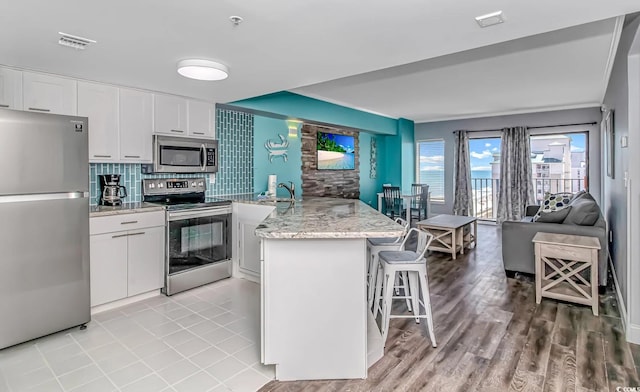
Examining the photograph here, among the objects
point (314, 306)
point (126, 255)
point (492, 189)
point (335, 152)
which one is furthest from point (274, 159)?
point (492, 189)

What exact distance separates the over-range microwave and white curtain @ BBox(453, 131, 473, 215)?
5759 mm

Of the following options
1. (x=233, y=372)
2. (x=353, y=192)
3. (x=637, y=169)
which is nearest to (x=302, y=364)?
(x=233, y=372)

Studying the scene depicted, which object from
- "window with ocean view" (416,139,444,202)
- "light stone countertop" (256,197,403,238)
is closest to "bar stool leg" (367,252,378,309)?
"light stone countertop" (256,197,403,238)

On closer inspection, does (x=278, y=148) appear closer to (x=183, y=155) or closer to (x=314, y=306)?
(x=183, y=155)

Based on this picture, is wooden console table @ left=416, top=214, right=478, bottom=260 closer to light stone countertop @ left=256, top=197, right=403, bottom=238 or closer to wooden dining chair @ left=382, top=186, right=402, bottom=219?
wooden dining chair @ left=382, top=186, right=402, bottom=219

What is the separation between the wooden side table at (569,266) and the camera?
306cm

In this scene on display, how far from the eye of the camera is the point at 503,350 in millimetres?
2428

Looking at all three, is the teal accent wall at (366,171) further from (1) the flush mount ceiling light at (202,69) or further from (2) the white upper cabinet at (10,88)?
(2) the white upper cabinet at (10,88)

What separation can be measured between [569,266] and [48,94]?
16.0 ft

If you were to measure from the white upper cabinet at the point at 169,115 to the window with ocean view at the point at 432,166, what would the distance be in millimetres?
6175

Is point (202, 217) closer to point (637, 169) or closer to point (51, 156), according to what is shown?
point (51, 156)

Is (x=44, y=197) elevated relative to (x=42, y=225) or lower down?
elevated

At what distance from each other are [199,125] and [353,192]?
393cm

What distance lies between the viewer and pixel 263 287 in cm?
208
